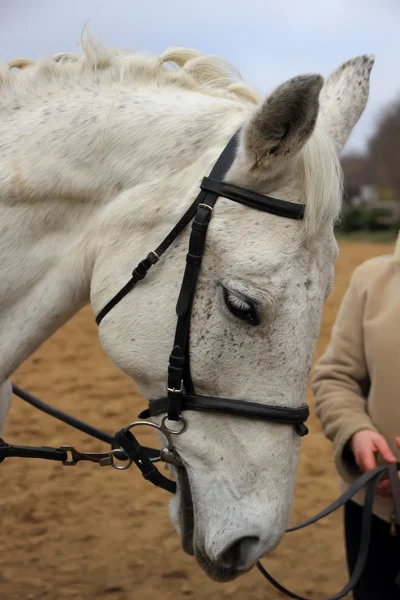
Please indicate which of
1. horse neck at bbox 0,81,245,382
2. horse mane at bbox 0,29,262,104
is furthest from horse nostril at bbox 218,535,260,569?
horse mane at bbox 0,29,262,104

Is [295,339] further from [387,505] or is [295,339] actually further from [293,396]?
[387,505]

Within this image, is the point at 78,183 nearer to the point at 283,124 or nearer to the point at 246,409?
the point at 283,124

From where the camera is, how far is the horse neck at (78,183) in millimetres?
1757

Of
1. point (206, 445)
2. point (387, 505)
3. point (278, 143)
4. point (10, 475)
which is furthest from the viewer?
point (10, 475)

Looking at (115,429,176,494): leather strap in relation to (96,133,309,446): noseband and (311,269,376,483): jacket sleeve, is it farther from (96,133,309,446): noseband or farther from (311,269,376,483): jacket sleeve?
(311,269,376,483): jacket sleeve

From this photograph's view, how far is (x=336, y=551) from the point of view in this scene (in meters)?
4.01

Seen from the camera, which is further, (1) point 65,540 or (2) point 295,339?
(1) point 65,540

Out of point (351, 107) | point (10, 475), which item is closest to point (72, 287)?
point (351, 107)

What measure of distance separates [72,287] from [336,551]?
10.0 feet

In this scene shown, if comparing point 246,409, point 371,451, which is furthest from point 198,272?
point 371,451

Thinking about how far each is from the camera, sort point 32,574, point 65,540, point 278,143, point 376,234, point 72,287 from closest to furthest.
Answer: point 278,143 < point 72,287 < point 32,574 < point 65,540 < point 376,234

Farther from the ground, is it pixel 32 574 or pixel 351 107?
pixel 351 107

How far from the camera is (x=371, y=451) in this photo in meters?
2.13

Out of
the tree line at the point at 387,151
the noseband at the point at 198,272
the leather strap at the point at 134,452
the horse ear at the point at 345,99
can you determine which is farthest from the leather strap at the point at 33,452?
the tree line at the point at 387,151
